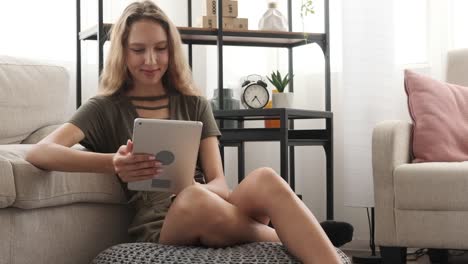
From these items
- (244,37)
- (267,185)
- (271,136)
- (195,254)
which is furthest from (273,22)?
(195,254)

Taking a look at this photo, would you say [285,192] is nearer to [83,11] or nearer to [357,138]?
[357,138]

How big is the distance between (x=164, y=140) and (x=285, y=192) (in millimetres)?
289

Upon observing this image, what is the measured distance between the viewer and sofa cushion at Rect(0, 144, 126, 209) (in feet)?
5.46

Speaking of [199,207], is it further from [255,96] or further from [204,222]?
[255,96]

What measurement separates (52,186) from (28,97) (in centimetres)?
82

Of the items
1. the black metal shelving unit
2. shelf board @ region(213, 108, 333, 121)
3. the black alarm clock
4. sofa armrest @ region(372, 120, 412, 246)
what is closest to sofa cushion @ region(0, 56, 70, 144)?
the black metal shelving unit

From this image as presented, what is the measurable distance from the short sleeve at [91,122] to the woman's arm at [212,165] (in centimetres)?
27

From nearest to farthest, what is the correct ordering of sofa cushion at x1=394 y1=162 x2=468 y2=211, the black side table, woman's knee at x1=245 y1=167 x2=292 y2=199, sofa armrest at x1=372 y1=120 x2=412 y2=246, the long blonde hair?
1. woman's knee at x1=245 y1=167 x2=292 y2=199
2. the long blonde hair
3. sofa cushion at x1=394 y1=162 x2=468 y2=211
4. sofa armrest at x1=372 y1=120 x2=412 y2=246
5. the black side table

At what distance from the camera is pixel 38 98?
8.29 feet

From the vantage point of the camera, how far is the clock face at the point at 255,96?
2922 millimetres

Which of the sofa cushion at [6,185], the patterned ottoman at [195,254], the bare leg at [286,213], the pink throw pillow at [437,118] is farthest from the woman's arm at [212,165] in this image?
the pink throw pillow at [437,118]

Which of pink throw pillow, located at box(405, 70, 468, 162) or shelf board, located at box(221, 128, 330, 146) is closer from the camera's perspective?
pink throw pillow, located at box(405, 70, 468, 162)

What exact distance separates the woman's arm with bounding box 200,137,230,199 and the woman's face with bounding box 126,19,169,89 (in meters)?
0.22

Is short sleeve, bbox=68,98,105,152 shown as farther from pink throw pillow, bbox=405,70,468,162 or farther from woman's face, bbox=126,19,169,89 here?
pink throw pillow, bbox=405,70,468,162
